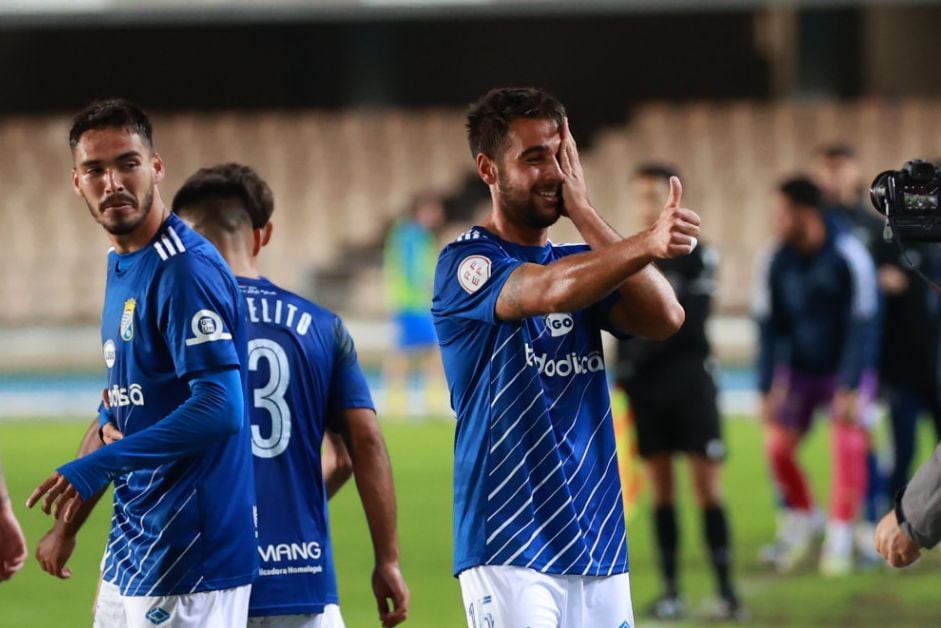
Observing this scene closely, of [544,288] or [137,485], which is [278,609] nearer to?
[137,485]

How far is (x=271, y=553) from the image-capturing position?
437 centimetres

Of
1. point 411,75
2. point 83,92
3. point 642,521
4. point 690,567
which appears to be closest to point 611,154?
point 411,75

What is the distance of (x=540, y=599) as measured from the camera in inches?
160

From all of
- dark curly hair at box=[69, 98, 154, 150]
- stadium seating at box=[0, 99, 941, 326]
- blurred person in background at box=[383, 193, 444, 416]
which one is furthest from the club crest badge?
stadium seating at box=[0, 99, 941, 326]

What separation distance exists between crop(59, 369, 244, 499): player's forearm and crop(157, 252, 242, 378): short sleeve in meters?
0.05

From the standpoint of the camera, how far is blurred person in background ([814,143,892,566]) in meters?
9.03

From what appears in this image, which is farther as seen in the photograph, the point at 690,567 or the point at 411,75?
the point at 411,75

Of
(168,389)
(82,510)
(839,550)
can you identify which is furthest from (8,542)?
(839,550)

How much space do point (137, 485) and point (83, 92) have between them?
946 inches

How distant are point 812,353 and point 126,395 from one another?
565 cm

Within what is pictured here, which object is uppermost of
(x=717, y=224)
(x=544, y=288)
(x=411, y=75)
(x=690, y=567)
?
(x=411, y=75)

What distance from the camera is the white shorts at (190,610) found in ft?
12.7

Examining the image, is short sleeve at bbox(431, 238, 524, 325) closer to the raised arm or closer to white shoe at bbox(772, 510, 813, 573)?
the raised arm

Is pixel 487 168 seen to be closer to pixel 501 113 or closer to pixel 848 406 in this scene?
pixel 501 113
